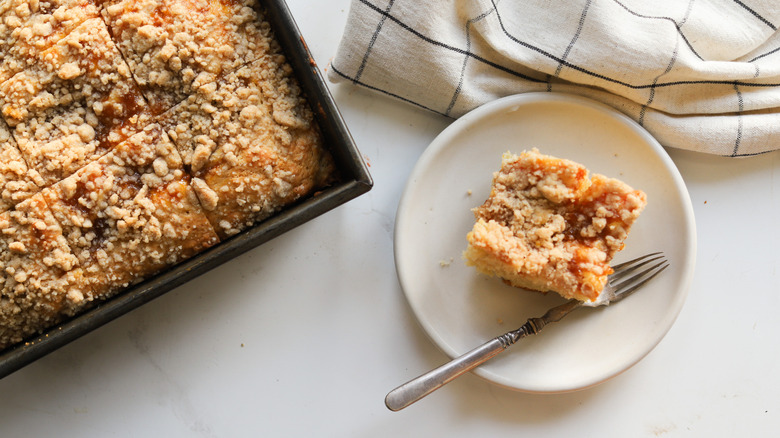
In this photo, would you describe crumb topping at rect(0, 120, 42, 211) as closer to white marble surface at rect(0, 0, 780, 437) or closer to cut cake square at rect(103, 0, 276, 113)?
Result: cut cake square at rect(103, 0, 276, 113)

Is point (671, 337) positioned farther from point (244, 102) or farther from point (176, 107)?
point (176, 107)

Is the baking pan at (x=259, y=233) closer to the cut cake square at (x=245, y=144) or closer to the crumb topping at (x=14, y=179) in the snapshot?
the cut cake square at (x=245, y=144)

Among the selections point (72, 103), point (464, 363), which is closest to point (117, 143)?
point (72, 103)

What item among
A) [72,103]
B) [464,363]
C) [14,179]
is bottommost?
[464,363]

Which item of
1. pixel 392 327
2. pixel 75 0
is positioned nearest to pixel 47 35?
pixel 75 0

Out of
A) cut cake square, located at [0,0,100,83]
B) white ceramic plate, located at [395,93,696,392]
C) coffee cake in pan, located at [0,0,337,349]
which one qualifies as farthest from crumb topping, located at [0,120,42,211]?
white ceramic plate, located at [395,93,696,392]

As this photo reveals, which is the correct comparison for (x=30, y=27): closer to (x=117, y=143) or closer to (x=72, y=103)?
(x=72, y=103)
